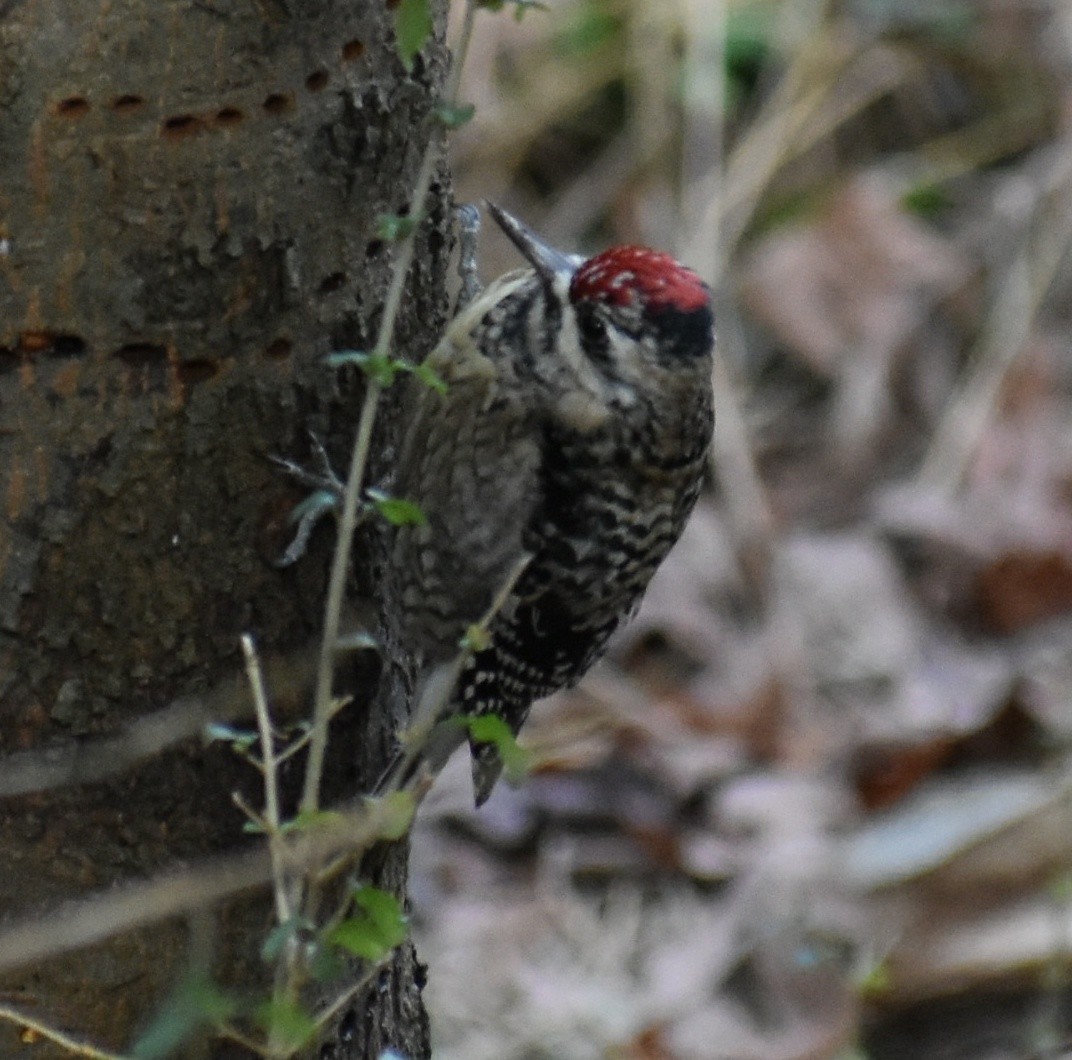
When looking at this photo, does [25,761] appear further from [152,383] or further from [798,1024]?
[798,1024]

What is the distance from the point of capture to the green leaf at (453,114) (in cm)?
211

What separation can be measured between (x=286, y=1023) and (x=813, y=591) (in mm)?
3692

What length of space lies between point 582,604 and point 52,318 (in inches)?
38.6

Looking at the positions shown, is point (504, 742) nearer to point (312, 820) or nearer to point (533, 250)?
point (312, 820)

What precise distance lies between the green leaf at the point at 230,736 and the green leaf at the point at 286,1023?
28 centimetres

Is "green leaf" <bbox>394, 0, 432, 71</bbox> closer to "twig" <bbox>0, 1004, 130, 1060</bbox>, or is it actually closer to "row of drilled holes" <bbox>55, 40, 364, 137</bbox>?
"row of drilled holes" <bbox>55, 40, 364, 137</bbox>

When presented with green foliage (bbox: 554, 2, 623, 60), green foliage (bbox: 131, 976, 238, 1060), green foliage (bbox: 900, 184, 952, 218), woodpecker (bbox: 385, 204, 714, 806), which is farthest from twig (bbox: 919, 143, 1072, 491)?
green foliage (bbox: 131, 976, 238, 1060)

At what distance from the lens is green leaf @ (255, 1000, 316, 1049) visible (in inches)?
75.4

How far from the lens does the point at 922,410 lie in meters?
6.17

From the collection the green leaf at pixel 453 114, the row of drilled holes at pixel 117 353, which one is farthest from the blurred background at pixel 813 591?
the green leaf at pixel 453 114

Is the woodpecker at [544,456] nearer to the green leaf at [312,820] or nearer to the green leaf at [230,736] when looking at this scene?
the green leaf at [230,736]

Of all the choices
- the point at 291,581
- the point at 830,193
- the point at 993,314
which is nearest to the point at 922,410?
the point at 993,314

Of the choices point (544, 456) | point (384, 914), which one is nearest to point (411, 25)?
point (384, 914)

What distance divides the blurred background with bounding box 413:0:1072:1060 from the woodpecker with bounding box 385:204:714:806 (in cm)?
101
